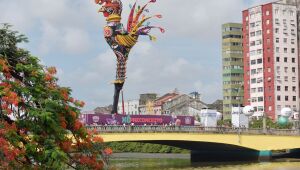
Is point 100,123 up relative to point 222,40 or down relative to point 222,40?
down

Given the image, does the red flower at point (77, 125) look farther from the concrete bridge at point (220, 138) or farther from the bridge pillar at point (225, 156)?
the bridge pillar at point (225, 156)

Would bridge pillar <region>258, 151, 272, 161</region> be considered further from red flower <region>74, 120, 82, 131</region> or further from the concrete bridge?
red flower <region>74, 120, 82, 131</region>

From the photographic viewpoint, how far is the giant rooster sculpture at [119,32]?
89.2 metres

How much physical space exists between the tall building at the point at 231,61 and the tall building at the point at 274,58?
2152cm

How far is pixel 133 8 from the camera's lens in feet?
297

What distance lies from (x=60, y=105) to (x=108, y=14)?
7321cm

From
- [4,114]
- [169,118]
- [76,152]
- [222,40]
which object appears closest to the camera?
[4,114]

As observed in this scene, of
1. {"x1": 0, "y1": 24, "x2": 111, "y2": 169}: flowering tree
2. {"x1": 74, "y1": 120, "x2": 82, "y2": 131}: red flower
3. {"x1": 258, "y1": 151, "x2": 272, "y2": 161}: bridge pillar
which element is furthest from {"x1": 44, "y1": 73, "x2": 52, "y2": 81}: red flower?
{"x1": 258, "y1": 151, "x2": 272, "y2": 161}: bridge pillar

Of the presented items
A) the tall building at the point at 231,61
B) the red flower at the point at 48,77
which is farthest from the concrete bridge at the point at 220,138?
the tall building at the point at 231,61

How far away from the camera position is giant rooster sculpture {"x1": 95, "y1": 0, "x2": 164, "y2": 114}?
293ft

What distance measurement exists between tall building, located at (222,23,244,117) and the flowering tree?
5474 inches

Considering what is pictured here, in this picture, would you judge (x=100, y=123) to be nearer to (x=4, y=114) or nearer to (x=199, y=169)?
(x=199, y=169)

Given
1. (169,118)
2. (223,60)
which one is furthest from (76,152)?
(223,60)

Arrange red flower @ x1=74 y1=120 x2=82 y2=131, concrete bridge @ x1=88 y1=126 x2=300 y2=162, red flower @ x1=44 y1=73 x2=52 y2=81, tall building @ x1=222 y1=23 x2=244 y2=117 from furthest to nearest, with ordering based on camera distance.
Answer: tall building @ x1=222 y1=23 x2=244 y2=117 → concrete bridge @ x1=88 y1=126 x2=300 y2=162 → red flower @ x1=74 y1=120 x2=82 y2=131 → red flower @ x1=44 y1=73 x2=52 y2=81
